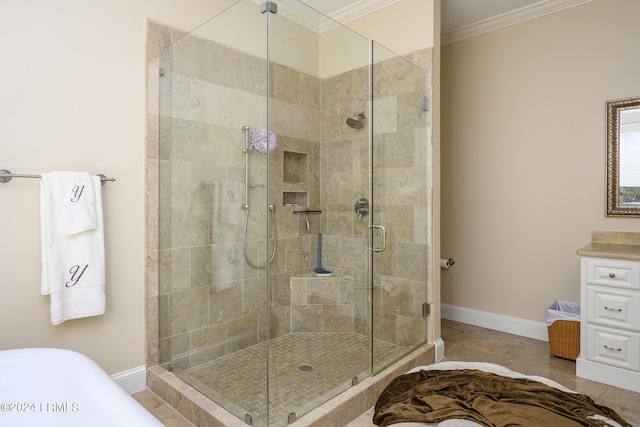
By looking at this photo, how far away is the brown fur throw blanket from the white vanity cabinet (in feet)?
3.03

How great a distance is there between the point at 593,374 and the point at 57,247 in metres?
3.30

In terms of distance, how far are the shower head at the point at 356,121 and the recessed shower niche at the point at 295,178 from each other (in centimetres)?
37

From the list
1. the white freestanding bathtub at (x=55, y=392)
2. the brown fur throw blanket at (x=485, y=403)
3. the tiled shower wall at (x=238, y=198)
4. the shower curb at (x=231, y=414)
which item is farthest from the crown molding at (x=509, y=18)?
the white freestanding bathtub at (x=55, y=392)

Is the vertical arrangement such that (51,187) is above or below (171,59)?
below

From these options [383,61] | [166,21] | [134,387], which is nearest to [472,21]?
[383,61]

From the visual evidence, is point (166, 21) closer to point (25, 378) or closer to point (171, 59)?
point (171, 59)

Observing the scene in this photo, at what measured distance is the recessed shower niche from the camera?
6.54 feet

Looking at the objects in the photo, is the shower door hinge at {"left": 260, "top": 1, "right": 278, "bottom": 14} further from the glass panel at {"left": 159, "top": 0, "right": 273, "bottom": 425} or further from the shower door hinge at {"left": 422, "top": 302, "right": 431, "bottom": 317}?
the shower door hinge at {"left": 422, "top": 302, "right": 431, "bottom": 317}

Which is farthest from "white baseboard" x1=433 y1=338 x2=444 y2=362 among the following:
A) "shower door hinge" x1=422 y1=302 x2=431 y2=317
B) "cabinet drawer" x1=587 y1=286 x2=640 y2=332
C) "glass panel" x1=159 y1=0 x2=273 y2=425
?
"glass panel" x1=159 y1=0 x2=273 y2=425

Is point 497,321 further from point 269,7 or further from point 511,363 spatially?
point 269,7

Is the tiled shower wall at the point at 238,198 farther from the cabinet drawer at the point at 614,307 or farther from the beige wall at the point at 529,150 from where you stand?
the beige wall at the point at 529,150

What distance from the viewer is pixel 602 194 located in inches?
110

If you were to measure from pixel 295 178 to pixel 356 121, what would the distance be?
1.85 feet

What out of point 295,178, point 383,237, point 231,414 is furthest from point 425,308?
point 231,414
